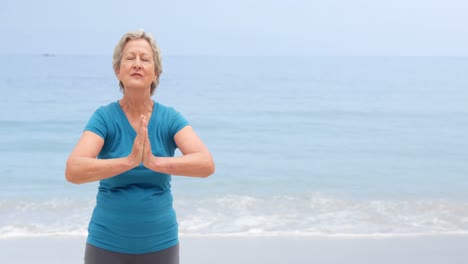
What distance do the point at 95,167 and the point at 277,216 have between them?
16.3ft

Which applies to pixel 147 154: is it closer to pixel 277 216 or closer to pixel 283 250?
pixel 283 250

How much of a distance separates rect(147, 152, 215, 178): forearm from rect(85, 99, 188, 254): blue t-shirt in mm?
69

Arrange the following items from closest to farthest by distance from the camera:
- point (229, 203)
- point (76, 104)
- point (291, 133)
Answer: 1. point (229, 203)
2. point (291, 133)
3. point (76, 104)

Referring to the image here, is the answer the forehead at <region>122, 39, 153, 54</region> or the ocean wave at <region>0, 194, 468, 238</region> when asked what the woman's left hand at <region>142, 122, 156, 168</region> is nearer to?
the forehead at <region>122, 39, 153, 54</region>

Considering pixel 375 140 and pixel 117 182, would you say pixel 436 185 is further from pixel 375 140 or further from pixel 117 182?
pixel 117 182

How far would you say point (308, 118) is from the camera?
66.3 ft

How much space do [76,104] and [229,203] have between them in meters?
17.4

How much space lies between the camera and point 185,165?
6.11ft

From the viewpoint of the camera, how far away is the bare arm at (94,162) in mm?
1788

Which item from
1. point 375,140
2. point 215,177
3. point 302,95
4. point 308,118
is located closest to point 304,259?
point 215,177

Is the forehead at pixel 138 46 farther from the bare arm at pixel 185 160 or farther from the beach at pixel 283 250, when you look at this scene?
the beach at pixel 283 250

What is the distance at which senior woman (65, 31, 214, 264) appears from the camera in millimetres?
1895

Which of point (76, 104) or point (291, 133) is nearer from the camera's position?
point (291, 133)

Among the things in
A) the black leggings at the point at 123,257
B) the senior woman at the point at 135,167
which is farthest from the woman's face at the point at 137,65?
the black leggings at the point at 123,257
